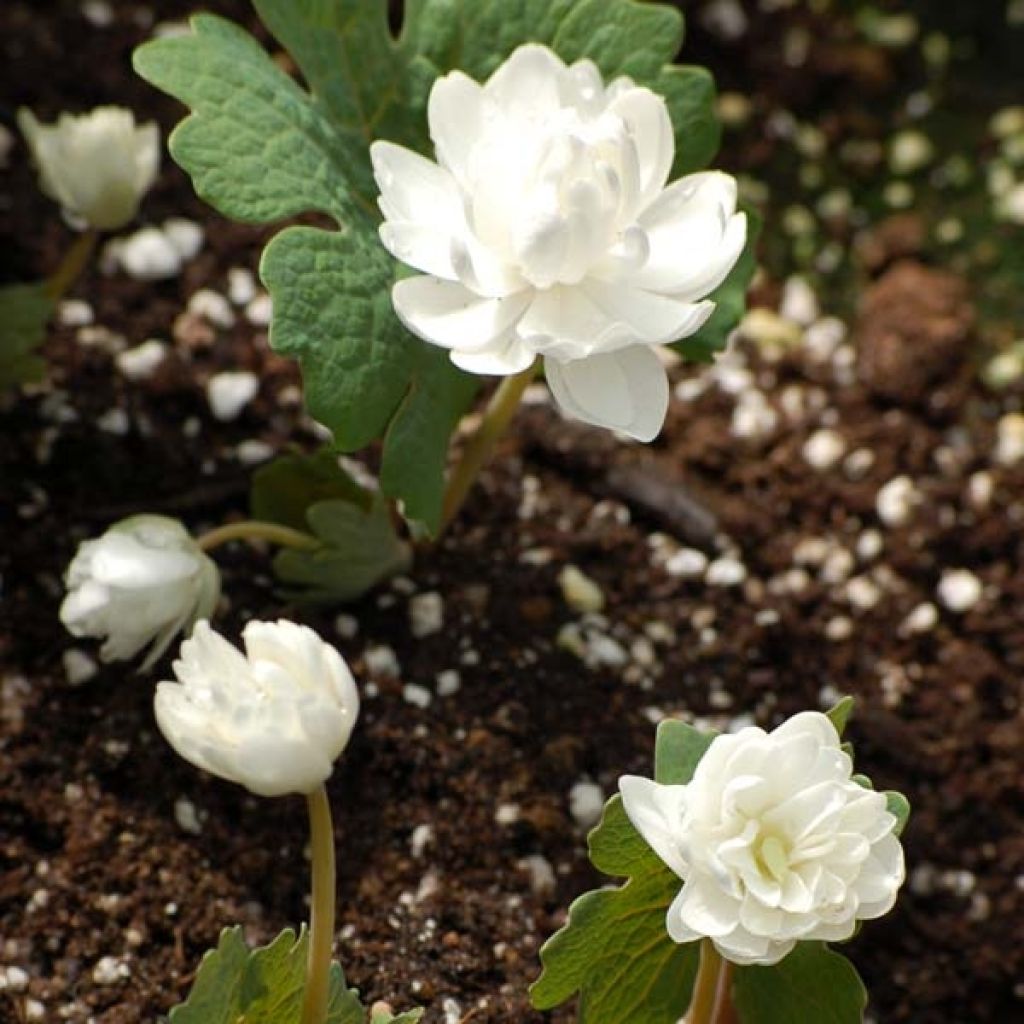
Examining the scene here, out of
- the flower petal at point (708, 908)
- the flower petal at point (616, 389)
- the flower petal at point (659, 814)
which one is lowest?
the flower petal at point (708, 908)

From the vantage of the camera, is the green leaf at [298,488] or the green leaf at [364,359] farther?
the green leaf at [298,488]

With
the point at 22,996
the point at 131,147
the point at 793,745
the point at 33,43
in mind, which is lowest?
the point at 22,996

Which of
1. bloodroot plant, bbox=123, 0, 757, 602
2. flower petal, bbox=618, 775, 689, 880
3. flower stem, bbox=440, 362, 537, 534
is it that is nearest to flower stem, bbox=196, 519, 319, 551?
bloodroot plant, bbox=123, 0, 757, 602

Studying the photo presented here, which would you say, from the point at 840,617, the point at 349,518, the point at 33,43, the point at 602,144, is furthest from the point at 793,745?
the point at 33,43

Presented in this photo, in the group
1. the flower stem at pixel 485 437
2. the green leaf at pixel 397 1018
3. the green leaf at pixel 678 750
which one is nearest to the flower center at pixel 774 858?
the green leaf at pixel 678 750

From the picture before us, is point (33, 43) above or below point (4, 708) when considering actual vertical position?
above

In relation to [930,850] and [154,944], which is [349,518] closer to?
[154,944]

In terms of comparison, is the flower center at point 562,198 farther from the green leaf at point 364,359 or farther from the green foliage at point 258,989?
the green foliage at point 258,989
